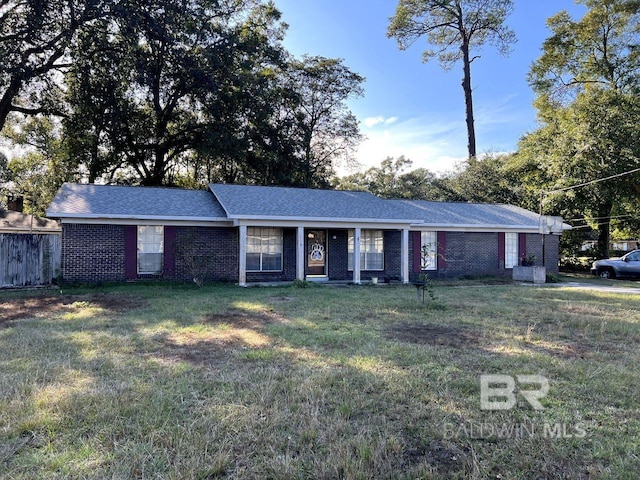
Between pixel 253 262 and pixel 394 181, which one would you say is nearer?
pixel 253 262

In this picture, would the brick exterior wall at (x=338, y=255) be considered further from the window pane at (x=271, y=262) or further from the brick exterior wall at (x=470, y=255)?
the brick exterior wall at (x=470, y=255)

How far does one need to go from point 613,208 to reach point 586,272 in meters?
4.57

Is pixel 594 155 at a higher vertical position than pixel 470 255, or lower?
higher

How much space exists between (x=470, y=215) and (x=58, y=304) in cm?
1655

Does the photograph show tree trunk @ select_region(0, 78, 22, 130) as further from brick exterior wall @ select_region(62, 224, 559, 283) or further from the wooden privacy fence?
brick exterior wall @ select_region(62, 224, 559, 283)

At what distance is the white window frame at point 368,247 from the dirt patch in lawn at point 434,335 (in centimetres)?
904

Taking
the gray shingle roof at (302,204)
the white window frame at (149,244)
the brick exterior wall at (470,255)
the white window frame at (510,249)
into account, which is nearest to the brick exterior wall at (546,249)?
the white window frame at (510,249)

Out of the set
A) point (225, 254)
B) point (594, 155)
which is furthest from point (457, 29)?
point (225, 254)

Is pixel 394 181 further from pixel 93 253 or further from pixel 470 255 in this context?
pixel 93 253

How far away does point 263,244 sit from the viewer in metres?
15.3

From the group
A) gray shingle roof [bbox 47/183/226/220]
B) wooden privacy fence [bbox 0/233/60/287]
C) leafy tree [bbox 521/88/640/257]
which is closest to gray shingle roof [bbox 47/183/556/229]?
gray shingle roof [bbox 47/183/226/220]

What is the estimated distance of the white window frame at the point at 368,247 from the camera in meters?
16.5

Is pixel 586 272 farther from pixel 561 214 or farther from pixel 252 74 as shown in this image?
pixel 252 74

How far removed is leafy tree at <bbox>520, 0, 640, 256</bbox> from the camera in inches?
764
